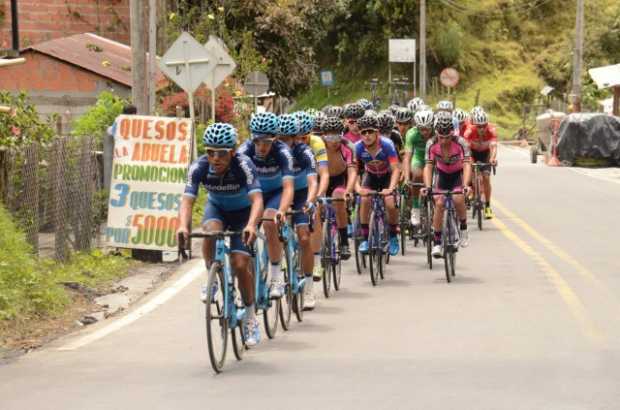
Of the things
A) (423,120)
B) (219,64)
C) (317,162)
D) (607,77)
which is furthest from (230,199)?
(607,77)

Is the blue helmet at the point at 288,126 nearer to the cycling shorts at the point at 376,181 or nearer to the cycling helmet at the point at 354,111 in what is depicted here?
the cycling shorts at the point at 376,181

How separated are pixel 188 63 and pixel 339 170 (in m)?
6.85

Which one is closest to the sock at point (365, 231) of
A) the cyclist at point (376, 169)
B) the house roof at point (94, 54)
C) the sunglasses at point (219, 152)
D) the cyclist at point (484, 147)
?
the cyclist at point (376, 169)

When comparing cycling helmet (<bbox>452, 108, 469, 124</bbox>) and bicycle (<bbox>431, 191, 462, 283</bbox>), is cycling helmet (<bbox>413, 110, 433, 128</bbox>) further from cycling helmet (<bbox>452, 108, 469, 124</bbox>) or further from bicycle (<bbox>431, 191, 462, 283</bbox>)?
cycling helmet (<bbox>452, 108, 469, 124</bbox>)

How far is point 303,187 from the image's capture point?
45.4 ft

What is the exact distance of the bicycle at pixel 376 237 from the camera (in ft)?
51.2

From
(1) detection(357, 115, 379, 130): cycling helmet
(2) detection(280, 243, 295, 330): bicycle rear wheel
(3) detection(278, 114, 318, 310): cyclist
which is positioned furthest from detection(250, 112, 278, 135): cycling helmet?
(1) detection(357, 115, 379, 130): cycling helmet

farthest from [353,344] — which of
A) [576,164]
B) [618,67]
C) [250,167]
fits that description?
[618,67]

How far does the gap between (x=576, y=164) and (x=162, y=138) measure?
2745cm

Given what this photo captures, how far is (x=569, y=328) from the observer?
12.1 m

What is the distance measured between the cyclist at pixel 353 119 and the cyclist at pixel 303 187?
4.61 metres

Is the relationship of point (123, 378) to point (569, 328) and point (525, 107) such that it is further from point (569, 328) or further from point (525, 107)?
point (525, 107)

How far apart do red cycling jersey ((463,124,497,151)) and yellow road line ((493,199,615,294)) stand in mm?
1390

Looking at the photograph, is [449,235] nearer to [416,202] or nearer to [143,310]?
[416,202]
